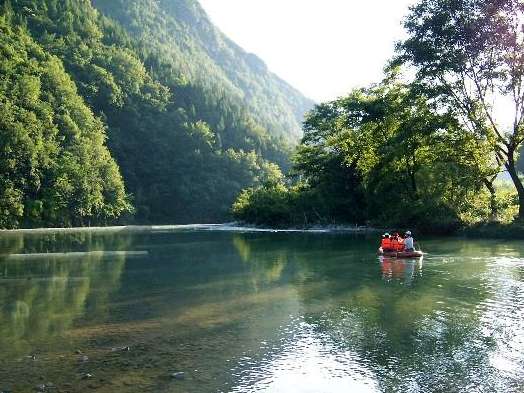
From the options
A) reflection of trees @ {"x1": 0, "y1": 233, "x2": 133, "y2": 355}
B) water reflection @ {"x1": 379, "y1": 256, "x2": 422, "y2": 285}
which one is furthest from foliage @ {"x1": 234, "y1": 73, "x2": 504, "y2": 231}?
reflection of trees @ {"x1": 0, "y1": 233, "x2": 133, "y2": 355}

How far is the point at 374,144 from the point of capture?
66938 mm

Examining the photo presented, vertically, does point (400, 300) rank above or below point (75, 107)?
below

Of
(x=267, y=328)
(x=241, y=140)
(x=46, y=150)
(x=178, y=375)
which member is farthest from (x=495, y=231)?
(x=241, y=140)

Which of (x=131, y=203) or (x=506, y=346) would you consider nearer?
(x=506, y=346)

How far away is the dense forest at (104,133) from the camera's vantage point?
100312mm

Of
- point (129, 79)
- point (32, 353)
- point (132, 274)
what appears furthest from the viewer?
point (129, 79)

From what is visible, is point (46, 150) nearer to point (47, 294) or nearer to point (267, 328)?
point (47, 294)

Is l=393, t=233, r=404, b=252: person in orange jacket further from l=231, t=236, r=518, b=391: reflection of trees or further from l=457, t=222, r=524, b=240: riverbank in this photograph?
l=457, t=222, r=524, b=240: riverbank

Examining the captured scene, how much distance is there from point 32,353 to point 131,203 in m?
124

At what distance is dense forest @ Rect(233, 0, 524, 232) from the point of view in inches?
1980

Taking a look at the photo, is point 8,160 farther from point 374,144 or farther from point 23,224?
point 374,144

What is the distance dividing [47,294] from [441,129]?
45.2 meters

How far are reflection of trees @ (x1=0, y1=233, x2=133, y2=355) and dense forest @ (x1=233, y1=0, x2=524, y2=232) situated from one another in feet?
114

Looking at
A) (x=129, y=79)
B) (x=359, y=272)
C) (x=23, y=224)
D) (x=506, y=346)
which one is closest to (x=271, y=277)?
(x=359, y=272)
